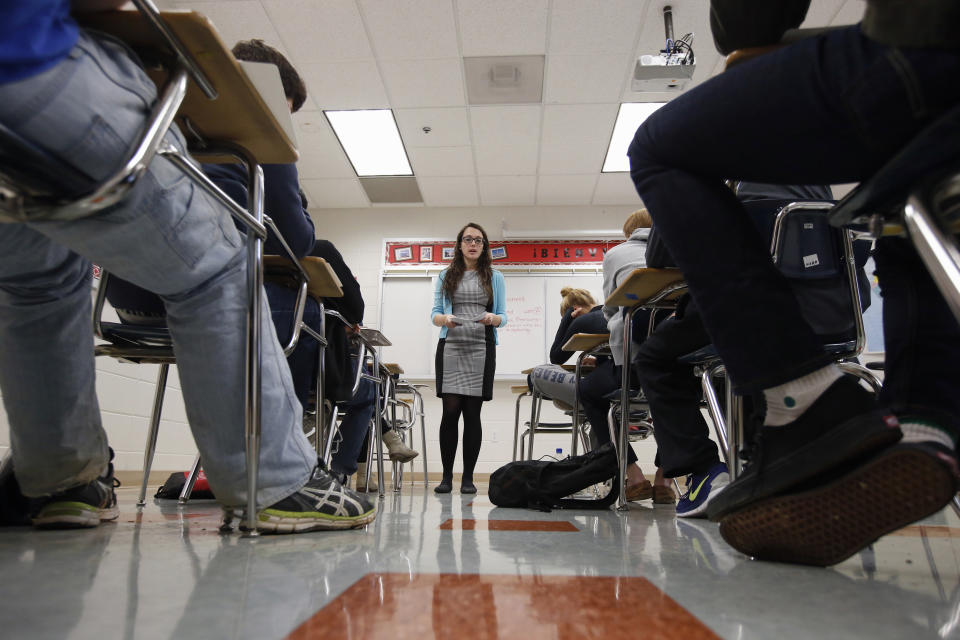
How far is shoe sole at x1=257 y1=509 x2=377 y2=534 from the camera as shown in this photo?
3.29ft

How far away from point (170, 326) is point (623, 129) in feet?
15.2

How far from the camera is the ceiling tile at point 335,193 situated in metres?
5.88

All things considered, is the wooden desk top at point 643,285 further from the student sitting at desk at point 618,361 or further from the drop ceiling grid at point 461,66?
the drop ceiling grid at point 461,66

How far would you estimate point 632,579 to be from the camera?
672 mm

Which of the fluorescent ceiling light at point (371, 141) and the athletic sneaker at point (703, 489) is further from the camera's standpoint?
the fluorescent ceiling light at point (371, 141)

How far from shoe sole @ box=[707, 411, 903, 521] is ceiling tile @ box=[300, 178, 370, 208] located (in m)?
5.58

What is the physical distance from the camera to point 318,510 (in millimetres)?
1057

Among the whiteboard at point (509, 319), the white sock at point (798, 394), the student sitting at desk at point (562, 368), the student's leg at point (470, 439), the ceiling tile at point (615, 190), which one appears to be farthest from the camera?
the whiteboard at point (509, 319)

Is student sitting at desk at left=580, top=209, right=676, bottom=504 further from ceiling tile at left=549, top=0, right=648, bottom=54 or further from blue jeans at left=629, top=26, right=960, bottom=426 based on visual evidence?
ceiling tile at left=549, top=0, right=648, bottom=54

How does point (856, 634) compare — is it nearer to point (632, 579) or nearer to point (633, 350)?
point (632, 579)

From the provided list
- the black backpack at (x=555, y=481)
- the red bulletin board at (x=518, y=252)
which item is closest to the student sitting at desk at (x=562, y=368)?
the black backpack at (x=555, y=481)

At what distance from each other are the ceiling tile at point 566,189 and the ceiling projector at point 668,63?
1.92 meters

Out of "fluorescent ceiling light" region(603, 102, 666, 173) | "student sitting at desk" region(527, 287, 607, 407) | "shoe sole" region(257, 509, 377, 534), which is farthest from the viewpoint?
"fluorescent ceiling light" region(603, 102, 666, 173)

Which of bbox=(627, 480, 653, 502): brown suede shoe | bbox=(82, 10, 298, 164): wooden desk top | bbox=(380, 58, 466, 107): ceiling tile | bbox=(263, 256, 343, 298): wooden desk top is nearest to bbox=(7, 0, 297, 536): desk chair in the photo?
bbox=(82, 10, 298, 164): wooden desk top
